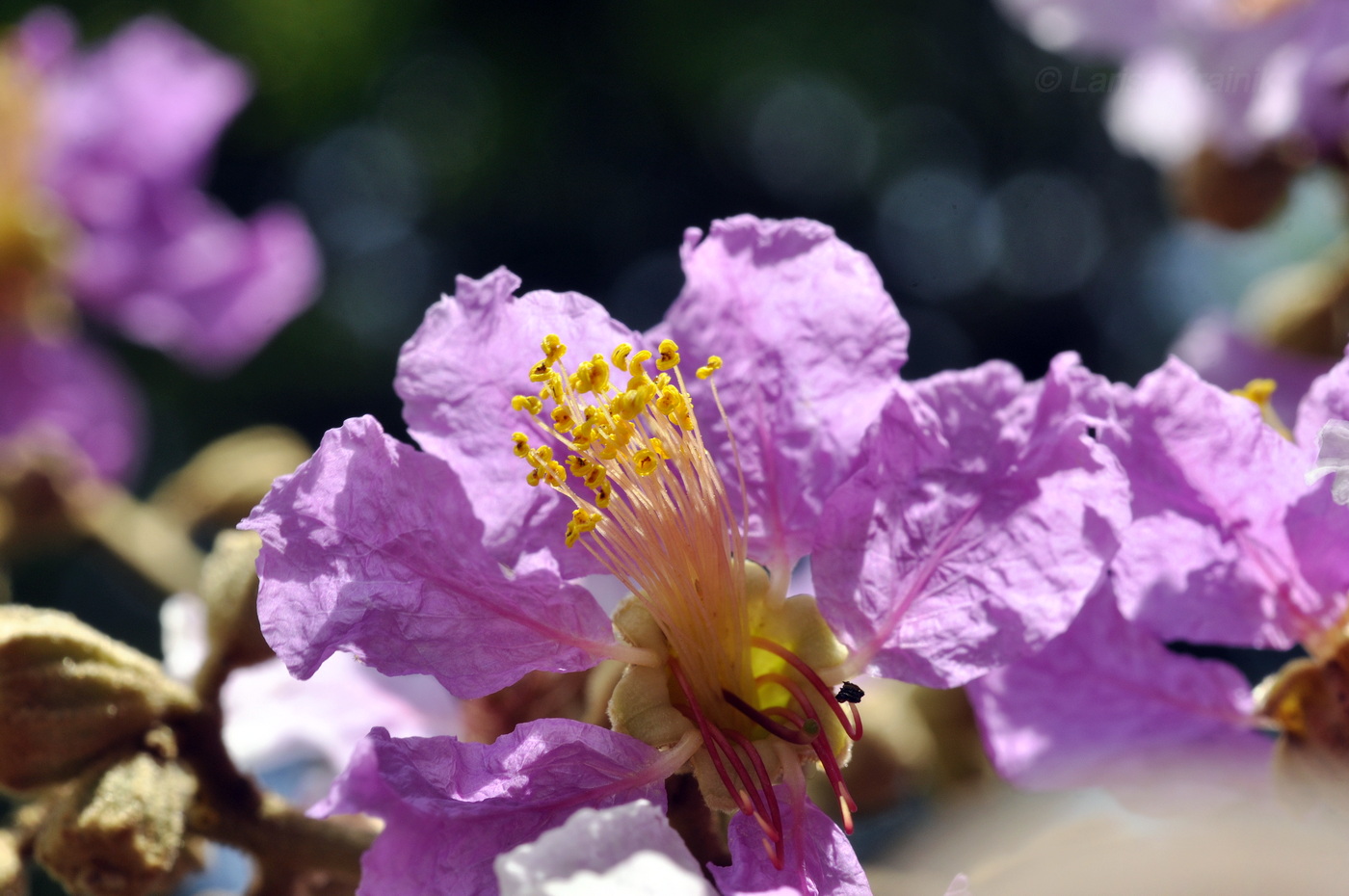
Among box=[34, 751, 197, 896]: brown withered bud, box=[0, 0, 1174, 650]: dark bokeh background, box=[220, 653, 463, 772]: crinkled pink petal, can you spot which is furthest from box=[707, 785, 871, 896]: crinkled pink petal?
box=[0, 0, 1174, 650]: dark bokeh background

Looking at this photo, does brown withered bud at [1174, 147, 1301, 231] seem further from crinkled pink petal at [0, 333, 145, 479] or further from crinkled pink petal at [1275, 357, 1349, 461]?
crinkled pink petal at [0, 333, 145, 479]

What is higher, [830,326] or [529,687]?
[830,326]

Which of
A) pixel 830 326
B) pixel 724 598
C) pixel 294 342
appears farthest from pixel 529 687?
pixel 294 342

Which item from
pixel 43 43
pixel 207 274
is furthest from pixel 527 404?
pixel 43 43

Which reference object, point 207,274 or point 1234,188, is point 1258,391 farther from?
point 207,274

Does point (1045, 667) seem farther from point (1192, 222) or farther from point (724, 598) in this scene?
point (1192, 222)
